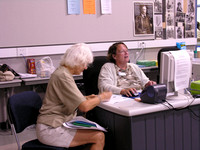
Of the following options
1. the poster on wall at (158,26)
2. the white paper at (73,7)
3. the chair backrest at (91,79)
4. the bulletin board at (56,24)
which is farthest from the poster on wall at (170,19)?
the chair backrest at (91,79)

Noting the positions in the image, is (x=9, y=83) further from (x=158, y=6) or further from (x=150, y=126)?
(x=158, y=6)

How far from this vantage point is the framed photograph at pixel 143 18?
15.0ft

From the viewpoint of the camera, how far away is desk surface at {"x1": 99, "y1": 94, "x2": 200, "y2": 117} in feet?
6.01

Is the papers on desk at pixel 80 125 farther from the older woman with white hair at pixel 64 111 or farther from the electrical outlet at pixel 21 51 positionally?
the electrical outlet at pixel 21 51

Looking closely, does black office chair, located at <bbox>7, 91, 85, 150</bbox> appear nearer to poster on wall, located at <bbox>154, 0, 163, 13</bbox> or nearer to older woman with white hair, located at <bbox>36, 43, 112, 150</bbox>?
older woman with white hair, located at <bbox>36, 43, 112, 150</bbox>

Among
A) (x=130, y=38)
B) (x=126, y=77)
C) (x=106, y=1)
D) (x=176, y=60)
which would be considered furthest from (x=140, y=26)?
(x=176, y=60)

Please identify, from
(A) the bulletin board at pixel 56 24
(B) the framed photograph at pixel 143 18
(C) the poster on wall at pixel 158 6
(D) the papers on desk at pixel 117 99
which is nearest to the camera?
(D) the papers on desk at pixel 117 99

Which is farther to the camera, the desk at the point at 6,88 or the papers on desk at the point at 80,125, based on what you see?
the desk at the point at 6,88

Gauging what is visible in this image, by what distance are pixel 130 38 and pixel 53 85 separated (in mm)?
2835

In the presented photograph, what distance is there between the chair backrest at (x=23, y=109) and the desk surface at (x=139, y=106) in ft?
1.73

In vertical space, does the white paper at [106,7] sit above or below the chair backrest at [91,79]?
above

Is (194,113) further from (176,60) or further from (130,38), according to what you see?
(130,38)

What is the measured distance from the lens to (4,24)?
3.61 m

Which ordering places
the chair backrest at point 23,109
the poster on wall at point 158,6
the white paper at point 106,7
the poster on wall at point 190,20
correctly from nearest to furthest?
1. the chair backrest at point 23,109
2. the white paper at point 106,7
3. the poster on wall at point 158,6
4. the poster on wall at point 190,20
